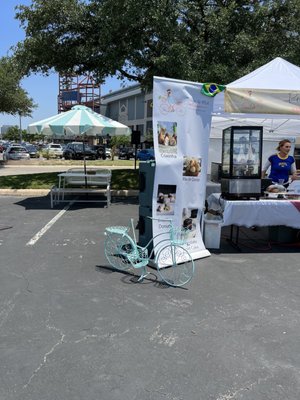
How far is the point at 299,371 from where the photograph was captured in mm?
3236

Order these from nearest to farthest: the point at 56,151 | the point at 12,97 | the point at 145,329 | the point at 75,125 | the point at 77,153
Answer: the point at 145,329
the point at 75,125
the point at 12,97
the point at 77,153
the point at 56,151

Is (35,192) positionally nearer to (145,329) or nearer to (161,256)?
(161,256)

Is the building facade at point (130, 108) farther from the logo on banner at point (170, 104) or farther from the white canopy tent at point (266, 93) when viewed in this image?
the logo on banner at point (170, 104)

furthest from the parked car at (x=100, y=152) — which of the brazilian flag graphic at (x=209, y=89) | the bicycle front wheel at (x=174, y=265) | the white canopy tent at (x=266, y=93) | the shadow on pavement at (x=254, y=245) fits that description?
the bicycle front wheel at (x=174, y=265)

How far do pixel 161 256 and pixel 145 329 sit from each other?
5.84ft

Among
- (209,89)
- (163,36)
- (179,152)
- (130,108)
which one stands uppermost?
(130,108)

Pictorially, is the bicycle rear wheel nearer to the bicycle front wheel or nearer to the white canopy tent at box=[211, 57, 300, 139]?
the bicycle front wheel

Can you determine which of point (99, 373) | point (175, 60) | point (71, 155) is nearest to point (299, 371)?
point (99, 373)

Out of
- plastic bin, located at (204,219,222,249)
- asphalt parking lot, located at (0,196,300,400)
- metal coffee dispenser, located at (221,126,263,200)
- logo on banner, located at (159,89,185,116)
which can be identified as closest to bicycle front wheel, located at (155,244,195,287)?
asphalt parking lot, located at (0,196,300,400)

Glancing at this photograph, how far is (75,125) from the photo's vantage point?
11.2 meters

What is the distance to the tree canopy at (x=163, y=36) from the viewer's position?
11211mm

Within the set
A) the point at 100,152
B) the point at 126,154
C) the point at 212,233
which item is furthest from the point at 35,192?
the point at 126,154

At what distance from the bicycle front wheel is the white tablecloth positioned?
49.7 inches

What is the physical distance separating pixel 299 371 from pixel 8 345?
7.99ft
